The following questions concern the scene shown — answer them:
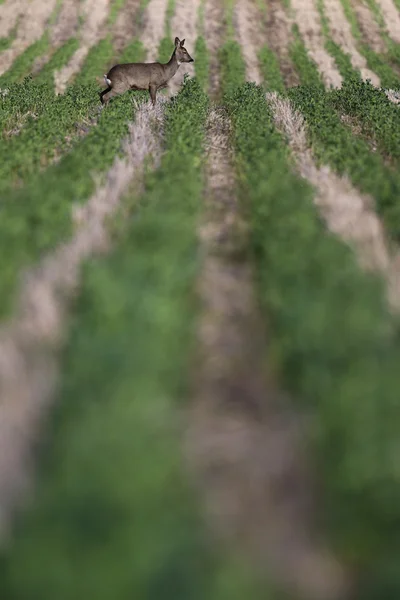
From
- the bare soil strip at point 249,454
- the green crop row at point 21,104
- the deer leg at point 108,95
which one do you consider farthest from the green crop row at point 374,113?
the bare soil strip at point 249,454

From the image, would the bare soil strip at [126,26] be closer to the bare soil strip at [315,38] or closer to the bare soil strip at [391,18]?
the bare soil strip at [315,38]

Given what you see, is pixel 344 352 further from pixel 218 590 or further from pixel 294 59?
pixel 294 59

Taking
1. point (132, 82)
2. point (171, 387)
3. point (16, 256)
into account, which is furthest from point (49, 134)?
point (171, 387)

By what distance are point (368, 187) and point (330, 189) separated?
682 millimetres

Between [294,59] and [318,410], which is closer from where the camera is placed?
[318,410]

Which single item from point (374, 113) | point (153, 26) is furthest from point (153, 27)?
point (374, 113)

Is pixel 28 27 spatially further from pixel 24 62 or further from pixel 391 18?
pixel 391 18

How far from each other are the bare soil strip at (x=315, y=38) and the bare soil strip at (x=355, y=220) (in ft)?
66.4

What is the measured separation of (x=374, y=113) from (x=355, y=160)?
762 cm

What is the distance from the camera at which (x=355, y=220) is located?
12.5 meters

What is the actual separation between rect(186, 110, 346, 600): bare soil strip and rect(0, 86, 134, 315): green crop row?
2264mm

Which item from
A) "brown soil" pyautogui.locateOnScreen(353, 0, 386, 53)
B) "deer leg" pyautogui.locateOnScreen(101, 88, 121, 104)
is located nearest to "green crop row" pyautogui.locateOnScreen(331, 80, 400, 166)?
"deer leg" pyautogui.locateOnScreen(101, 88, 121, 104)

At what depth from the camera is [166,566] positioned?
456 cm

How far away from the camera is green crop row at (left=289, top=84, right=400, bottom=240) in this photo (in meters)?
13.3
